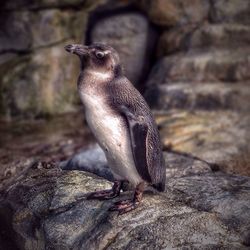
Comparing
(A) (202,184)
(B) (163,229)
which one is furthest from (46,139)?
(B) (163,229)

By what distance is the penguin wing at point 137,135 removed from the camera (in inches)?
96.3

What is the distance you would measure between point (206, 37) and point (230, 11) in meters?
0.47

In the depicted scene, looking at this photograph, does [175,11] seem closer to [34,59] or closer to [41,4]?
[41,4]

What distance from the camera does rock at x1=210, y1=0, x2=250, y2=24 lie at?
5.84 meters

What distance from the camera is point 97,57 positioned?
2.46m

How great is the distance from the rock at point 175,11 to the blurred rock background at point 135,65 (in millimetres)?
13

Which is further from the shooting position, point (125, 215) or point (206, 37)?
point (206, 37)

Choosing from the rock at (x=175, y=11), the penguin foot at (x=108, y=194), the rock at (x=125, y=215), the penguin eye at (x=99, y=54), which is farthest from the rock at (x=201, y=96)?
the penguin eye at (x=99, y=54)

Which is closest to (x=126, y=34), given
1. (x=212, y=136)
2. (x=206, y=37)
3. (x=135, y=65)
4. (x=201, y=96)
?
(x=135, y=65)

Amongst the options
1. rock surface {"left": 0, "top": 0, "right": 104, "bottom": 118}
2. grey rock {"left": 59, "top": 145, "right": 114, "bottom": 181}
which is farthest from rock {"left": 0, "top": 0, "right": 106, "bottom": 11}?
grey rock {"left": 59, "top": 145, "right": 114, "bottom": 181}

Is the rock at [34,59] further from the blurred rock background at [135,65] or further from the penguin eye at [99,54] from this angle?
the penguin eye at [99,54]

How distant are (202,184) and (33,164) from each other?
1.28 m

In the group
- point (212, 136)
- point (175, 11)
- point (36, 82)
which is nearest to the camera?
point (212, 136)

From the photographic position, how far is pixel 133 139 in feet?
8.07
